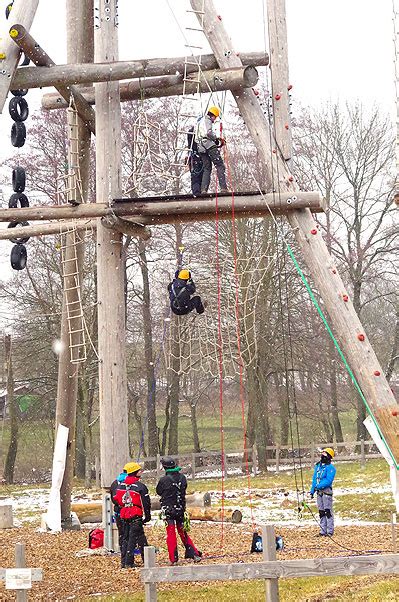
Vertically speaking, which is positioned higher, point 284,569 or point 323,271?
point 323,271

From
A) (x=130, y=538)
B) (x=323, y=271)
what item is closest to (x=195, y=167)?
(x=323, y=271)

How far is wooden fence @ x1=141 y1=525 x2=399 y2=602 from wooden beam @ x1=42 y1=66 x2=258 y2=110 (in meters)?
6.31

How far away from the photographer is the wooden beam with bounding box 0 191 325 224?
13.2 metres

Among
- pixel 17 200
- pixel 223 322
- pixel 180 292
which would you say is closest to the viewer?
pixel 180 292

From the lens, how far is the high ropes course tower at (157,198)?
12836mm

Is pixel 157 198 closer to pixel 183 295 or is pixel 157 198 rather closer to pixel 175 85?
pixel 183 295

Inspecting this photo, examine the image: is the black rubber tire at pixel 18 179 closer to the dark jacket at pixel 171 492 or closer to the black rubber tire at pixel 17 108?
the black rubber tire at pixel 17 108

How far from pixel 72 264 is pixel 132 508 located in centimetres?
522

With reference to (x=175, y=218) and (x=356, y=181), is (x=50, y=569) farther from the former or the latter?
(x=356, y=181)

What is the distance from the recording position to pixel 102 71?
13.4 meters

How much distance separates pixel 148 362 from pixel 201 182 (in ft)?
59.0

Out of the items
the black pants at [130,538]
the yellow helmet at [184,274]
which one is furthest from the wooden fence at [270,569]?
the yellow helmet at [184,274]

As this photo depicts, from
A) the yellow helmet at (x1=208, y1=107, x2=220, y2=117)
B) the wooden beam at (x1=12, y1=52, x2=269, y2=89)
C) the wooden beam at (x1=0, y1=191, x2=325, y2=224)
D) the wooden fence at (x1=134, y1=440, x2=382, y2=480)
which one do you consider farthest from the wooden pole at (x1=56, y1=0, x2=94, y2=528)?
the wooden fence at (x1=134, y1=440, x2=382, y2=480)

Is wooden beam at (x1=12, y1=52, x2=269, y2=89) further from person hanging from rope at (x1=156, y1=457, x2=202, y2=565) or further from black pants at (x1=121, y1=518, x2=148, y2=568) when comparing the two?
black pants at (x1=121, y1=518, x2=148, y2=568)
